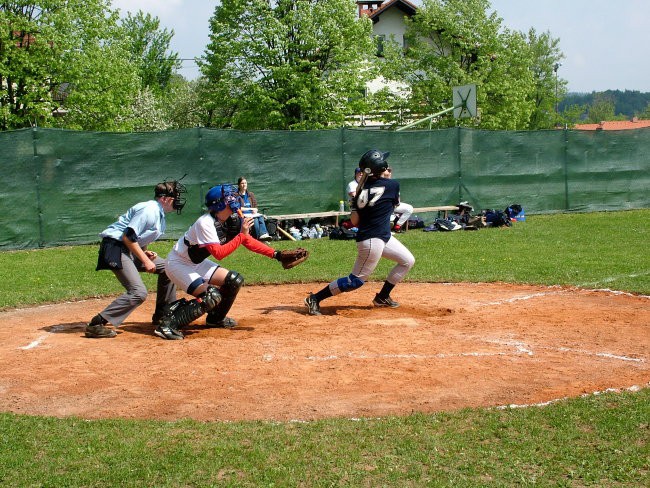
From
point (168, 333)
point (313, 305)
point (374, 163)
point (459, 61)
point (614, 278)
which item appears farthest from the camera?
point (459, 61)

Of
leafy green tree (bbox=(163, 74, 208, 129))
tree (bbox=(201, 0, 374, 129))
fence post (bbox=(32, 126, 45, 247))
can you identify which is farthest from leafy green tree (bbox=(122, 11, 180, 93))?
fence post (bbox=(32, 126, 45, 247))

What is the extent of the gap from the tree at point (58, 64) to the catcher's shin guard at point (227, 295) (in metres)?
21.9

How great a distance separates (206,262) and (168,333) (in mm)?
949

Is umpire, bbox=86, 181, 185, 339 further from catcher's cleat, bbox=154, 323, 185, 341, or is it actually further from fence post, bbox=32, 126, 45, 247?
fence post, bbox=32, 126, 45, 247

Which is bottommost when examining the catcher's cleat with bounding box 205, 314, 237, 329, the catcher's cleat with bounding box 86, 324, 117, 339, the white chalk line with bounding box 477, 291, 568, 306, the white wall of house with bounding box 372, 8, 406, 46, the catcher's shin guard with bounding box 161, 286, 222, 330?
the white chalk line with bounding box 477, 291, 568, 306

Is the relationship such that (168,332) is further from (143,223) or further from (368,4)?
(368,4)

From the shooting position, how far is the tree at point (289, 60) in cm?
3791

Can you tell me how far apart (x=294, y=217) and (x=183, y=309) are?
1084 centimetres

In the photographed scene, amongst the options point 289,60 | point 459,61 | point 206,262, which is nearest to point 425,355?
point 206,262

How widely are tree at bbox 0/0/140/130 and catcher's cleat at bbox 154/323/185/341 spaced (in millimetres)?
22258

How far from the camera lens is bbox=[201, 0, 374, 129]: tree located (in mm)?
37906

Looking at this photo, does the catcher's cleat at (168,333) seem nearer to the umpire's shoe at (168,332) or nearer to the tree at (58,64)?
the umpire's shoe at (168,332)

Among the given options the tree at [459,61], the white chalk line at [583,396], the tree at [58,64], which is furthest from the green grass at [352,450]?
the tree at [459,61]

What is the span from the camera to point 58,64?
29.5 metres
